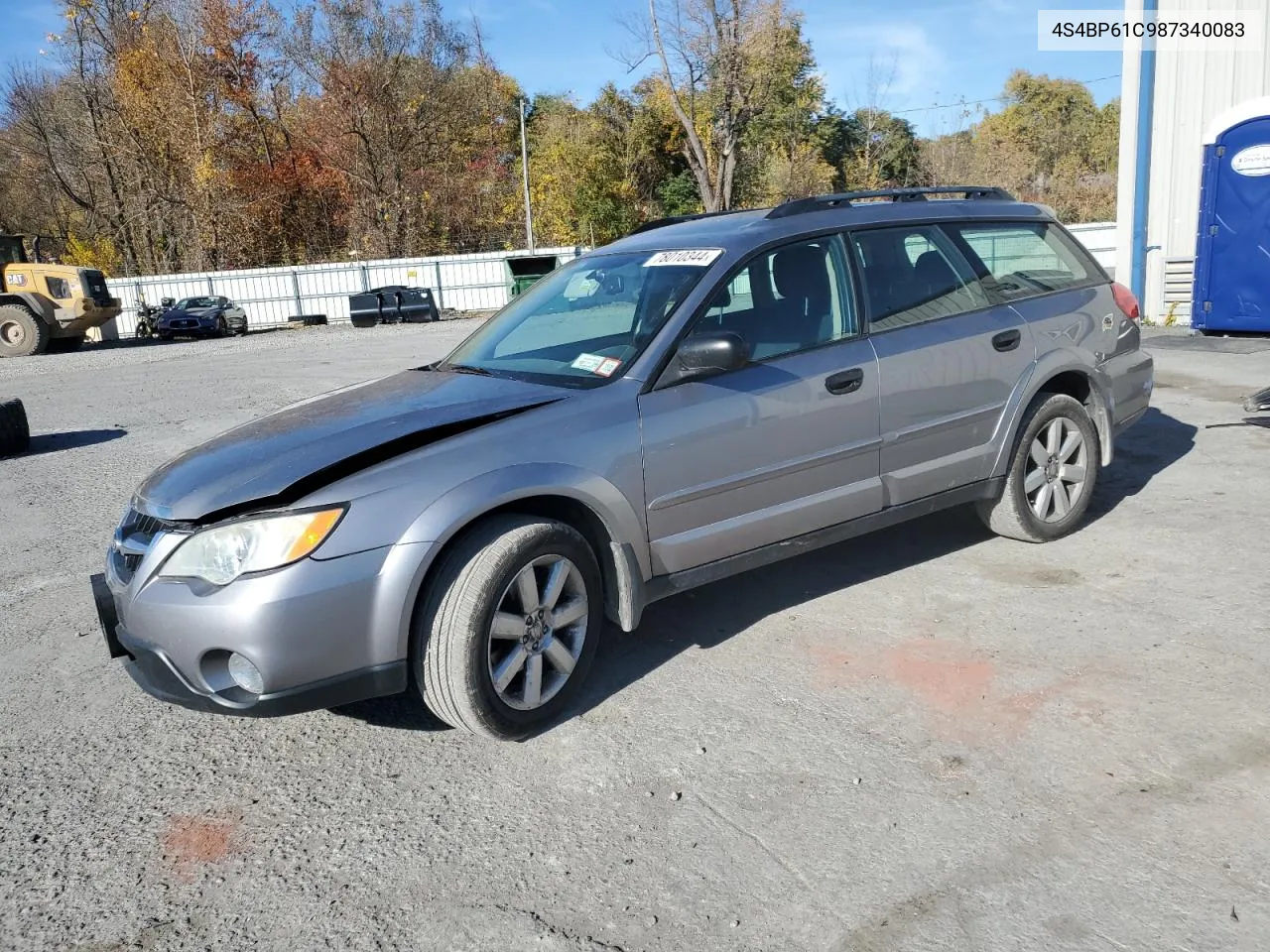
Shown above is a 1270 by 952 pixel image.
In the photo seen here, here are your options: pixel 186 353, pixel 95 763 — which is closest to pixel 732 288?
pixel 95 763

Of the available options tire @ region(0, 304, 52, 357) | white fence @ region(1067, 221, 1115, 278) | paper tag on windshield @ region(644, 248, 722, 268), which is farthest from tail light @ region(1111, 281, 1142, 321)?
tire @ region(0, 304, 52, 357)

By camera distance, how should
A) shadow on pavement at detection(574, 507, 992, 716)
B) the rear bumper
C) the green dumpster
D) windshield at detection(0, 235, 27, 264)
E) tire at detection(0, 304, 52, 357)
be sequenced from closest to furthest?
shadow on pavement at detection(574, 507, 992, 716), the rear bumper, tire at detection(0, 304, 52, 357), windshield at detection(0, 235, 27, 264), the green dumpster

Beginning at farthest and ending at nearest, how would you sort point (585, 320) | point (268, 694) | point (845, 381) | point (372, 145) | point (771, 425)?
point (372, 145) < point (585, 320) < point (845, 381) < point (771, 425) < point (268, 694)

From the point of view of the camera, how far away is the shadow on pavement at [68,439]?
940 cm

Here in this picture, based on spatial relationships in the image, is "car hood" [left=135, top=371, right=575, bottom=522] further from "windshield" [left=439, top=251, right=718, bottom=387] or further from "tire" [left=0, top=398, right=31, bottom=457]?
"tire" [left=0, top=398, right=31, bottom=457]

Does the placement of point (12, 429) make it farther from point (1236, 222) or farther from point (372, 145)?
point (372, 145)

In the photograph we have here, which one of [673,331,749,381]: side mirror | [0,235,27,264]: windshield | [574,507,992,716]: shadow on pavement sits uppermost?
[0,235,27,264]: windshield

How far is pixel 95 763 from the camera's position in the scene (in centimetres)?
334

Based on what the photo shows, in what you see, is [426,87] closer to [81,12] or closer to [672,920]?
[81,12]

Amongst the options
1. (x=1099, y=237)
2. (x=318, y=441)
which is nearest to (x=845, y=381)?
(x=318, y=441)

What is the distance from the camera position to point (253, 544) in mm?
2973

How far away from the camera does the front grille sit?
3.21 meters

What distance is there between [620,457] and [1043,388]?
2.54 metres

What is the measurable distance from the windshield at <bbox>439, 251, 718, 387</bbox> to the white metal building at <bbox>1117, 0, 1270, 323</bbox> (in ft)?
36.8
